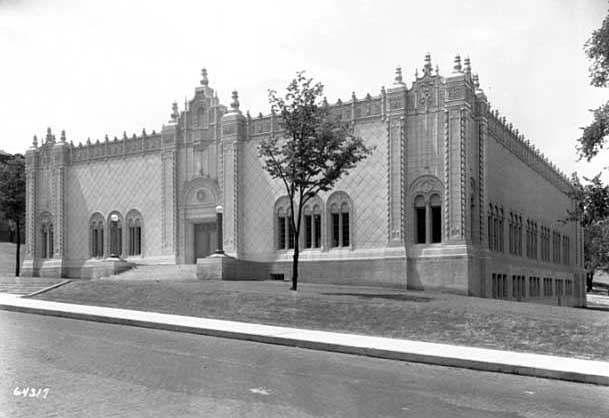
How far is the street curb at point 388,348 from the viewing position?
52.7 ft

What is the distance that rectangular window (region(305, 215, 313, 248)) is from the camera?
40688 mm

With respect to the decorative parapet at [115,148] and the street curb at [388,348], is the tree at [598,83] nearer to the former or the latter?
the street curb at [388,348]

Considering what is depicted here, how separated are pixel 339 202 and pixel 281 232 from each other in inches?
161

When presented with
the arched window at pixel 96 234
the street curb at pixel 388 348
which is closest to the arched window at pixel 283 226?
the arched window at pixel 96 234

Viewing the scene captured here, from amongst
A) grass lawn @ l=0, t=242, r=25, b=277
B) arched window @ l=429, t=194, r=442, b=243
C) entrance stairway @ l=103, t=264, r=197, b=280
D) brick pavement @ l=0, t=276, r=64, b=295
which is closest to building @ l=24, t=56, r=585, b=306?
arched window @ l=429, t=194, r=442, b=243

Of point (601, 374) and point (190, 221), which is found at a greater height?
point (190, 221)

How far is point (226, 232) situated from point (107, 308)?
15883 mm

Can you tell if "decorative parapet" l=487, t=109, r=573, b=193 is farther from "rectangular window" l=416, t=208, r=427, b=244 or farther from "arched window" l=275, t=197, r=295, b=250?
"arched window" l=275, t=197, r=295, b=250

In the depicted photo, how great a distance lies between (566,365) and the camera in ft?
55.0

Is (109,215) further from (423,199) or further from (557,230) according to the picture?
(557,230)

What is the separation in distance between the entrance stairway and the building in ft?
3.86

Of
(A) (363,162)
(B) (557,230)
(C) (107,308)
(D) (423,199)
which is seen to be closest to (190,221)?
(A) (363,162)

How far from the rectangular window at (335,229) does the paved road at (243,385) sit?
21.4 meters

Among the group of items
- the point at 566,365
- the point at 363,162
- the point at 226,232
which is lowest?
the point at 566,365
